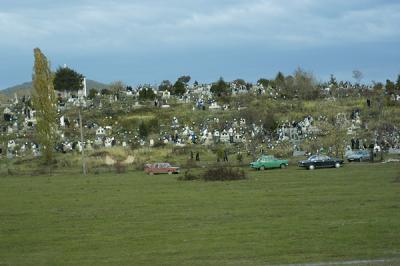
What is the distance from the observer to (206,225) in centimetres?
1838

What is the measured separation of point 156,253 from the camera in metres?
14.1

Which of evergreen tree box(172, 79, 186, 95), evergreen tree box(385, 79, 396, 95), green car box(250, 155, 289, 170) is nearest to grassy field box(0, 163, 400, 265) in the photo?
green car box(250, 155, 289, 170)

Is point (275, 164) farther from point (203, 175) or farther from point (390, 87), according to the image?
point (390, 87)

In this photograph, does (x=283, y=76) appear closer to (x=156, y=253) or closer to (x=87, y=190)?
(x=87, y=190)

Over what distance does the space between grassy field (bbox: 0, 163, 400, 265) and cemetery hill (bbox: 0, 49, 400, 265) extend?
47 millimetres

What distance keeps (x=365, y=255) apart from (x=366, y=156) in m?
41.2

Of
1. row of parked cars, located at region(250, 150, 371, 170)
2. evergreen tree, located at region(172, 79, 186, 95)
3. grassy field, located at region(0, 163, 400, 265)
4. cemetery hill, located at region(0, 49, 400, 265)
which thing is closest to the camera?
grassy field, located at region(0, 163, 400, 265)

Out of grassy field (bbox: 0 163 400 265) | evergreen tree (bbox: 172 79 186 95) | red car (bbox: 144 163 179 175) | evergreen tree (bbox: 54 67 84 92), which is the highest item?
evergreen tree (bbox: 54 67 84 92)

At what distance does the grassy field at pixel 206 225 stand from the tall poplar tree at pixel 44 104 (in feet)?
94.4

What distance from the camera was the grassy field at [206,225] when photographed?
1363cm

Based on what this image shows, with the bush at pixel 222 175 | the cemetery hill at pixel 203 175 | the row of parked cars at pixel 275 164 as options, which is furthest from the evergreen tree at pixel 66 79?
the bush at pixel 222 175

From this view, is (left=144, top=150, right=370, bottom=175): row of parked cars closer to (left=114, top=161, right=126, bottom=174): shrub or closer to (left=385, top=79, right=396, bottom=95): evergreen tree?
(left=114, top=161, right=126, bottom=174): shrub

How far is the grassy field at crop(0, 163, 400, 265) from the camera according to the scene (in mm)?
13633

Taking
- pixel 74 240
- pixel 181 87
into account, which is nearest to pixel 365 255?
pixel 74 240
